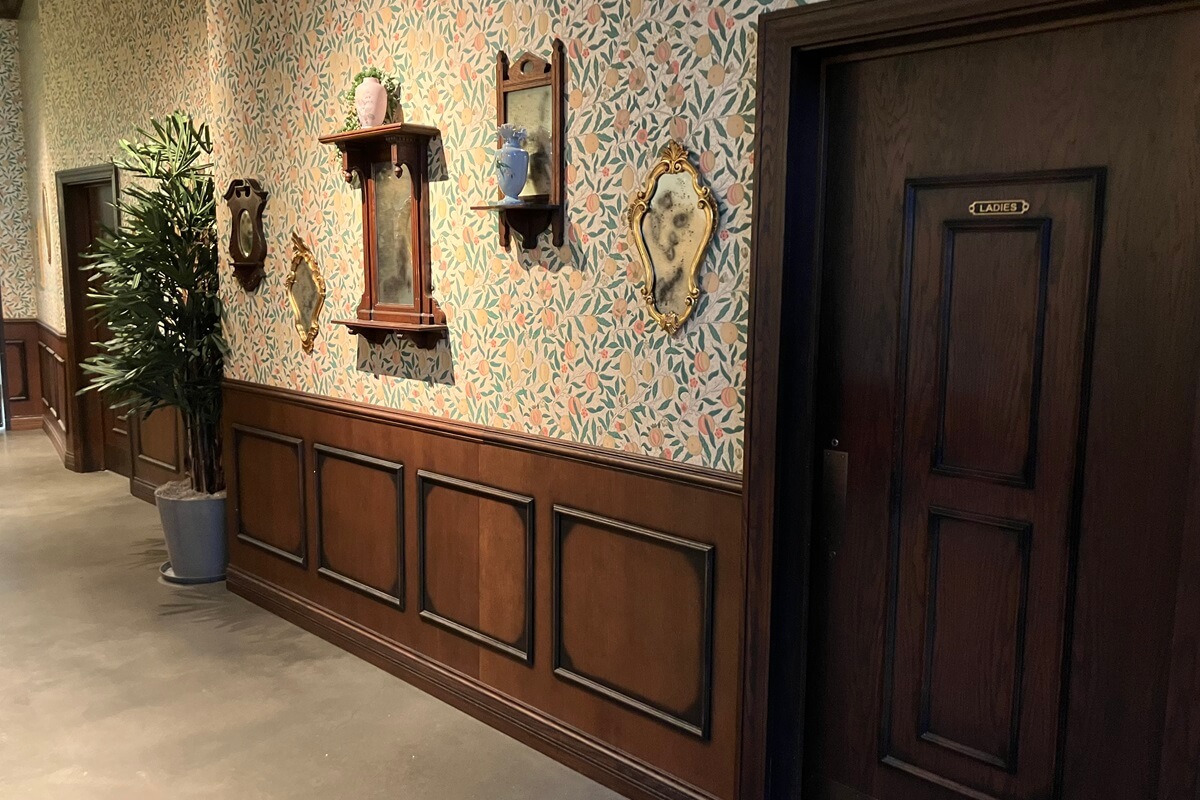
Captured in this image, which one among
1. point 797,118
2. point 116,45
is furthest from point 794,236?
point 116,45

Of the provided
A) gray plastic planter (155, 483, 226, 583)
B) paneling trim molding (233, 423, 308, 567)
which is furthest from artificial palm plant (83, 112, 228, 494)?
paneling trim molding (233, 423, 308, 567)

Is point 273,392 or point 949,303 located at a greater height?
point 949,303

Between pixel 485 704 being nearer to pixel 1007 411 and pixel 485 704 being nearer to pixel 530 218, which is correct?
pixel 530 218

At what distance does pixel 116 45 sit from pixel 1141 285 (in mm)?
5873

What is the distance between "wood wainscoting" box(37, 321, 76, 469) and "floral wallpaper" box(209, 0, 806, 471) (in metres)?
3.74

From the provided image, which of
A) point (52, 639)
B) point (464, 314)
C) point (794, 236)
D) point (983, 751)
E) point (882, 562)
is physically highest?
point (794, 236)

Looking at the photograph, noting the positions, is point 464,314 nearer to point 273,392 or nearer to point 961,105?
point 273,392

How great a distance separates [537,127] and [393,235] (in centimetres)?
78

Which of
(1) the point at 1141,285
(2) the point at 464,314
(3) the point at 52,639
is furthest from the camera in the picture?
(3) the point at 52,639

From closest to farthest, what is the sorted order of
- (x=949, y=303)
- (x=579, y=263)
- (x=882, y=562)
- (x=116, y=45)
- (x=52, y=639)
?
(x=949, y=303) → (x=882, y=562) → (x=579, y=263) → (x=52, y=639) → (x=116, y=45)

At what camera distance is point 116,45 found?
5.70 metres

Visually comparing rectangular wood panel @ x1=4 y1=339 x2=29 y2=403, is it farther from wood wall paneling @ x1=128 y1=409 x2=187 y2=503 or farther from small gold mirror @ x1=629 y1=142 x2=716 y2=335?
small gold mirror @ x1=629 y1=142 x2=716 y2=335

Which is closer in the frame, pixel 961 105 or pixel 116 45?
pixel 961 105

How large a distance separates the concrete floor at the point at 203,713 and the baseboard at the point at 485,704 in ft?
0.13
